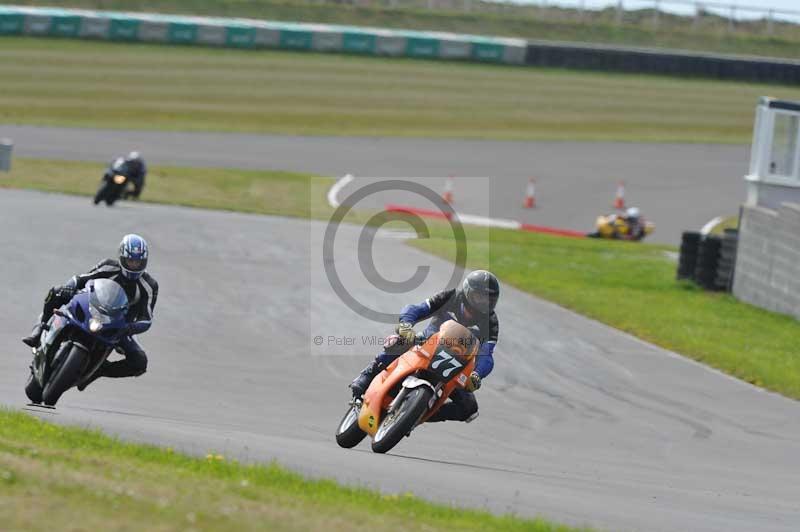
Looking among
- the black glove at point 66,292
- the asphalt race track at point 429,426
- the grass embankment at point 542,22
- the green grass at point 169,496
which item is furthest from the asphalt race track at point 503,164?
the green grass at point 169,496

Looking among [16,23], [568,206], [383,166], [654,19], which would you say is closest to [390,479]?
[568,206]

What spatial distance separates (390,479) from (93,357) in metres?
3.37

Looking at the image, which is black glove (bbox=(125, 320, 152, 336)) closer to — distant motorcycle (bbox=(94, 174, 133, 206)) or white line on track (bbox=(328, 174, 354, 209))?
distant motorcycle (bbox=(94, 174, 133, 206))

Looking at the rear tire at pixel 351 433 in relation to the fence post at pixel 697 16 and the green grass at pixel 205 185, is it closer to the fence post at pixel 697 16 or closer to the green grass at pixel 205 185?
the green grass at pixel 205 185

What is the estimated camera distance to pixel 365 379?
10500 millimetres

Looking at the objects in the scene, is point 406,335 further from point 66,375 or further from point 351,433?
point 66,375

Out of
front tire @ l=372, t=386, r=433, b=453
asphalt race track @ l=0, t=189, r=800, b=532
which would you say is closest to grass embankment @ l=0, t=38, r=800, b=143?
asphalt race track @ l=0, t=189, r=800, b=532

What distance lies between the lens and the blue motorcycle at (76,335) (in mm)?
10461

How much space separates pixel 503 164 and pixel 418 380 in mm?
33606

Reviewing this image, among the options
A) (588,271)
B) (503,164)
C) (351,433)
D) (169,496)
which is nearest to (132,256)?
(351,433)

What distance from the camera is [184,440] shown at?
9.41 metres

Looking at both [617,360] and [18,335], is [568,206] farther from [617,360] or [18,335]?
[18,335]

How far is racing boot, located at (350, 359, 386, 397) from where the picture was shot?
10.5 meters

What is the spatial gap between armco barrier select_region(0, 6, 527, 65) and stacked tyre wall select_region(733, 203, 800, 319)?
128 feet
